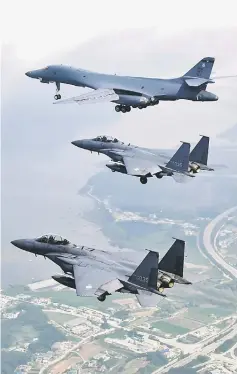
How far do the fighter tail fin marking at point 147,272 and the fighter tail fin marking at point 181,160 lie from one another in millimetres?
6716

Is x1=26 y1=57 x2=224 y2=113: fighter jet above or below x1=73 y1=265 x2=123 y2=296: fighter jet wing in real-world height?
above

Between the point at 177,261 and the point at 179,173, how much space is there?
19.0 feet

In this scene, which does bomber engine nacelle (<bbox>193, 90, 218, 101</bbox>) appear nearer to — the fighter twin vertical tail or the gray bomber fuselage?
the gray bomber fuselage

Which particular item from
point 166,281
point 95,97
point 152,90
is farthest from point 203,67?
point 166,281

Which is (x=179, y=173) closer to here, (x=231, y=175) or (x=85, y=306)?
(x=85, y=306)

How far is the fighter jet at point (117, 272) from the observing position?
99.5 ft

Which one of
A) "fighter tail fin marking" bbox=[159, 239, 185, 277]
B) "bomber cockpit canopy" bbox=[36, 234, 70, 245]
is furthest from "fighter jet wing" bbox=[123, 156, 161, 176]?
"fighter tail fin marking" bbox=[159, 239, 185, 277]

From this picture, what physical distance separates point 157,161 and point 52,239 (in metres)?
6.33

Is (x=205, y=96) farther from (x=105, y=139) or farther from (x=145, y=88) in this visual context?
(x=105, y=139)

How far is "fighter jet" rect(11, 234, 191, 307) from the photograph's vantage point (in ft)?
99.5

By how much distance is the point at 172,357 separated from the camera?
192 feet

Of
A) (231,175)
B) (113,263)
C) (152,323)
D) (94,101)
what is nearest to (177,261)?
(113,263)

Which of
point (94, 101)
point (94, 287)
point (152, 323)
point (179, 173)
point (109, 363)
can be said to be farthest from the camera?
point (152, 323)

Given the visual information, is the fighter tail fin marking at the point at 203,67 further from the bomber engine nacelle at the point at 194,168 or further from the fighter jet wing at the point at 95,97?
the bomber engine nacelle at the point at 194,168
